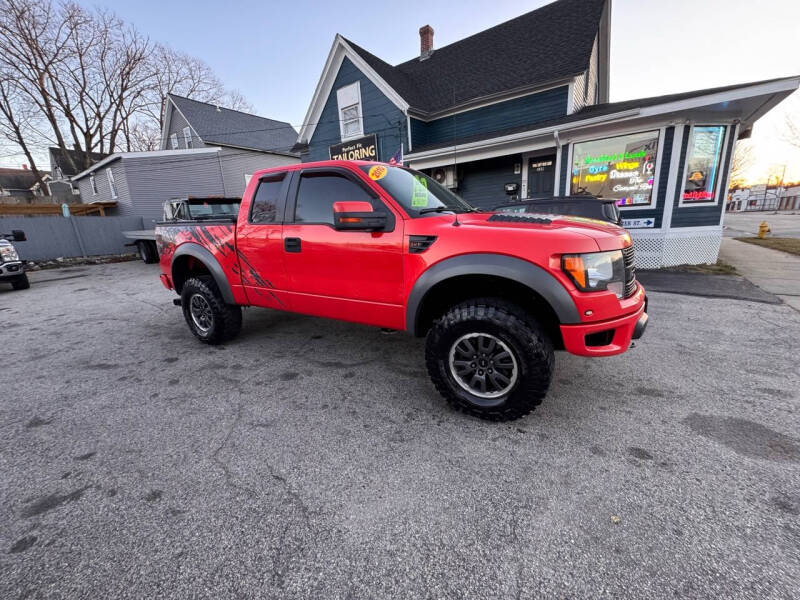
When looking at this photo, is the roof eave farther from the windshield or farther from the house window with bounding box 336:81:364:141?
the windshield

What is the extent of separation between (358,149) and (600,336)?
13.4 metres

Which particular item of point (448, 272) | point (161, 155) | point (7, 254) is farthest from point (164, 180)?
point (448, 272)

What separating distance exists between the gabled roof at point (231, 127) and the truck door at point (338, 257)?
21289 mm

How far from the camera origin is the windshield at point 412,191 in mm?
2729

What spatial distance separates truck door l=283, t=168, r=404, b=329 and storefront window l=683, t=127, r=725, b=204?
28.3ft

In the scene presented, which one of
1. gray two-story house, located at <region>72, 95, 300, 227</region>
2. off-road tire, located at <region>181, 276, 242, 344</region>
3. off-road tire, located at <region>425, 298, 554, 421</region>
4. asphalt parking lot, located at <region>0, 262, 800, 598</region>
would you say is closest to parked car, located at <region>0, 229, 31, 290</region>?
asphalt parking lot, located at <region>0, 262, 800, 598</region>

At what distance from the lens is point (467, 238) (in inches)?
92.7

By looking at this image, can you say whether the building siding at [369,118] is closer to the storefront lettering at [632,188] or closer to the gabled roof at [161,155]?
the storefront lettering at [632,188]

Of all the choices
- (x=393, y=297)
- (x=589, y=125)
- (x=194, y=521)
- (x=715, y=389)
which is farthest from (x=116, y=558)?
(x=589, y=125)

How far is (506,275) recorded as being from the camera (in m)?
2.24

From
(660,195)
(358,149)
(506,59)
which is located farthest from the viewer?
(358,149)

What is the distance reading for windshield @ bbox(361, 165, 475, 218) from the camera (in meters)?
2.73

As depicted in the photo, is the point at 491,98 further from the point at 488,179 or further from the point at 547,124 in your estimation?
the point at 547,124

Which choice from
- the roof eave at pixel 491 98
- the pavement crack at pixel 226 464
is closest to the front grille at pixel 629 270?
the pavement crack at pixel 226 464
